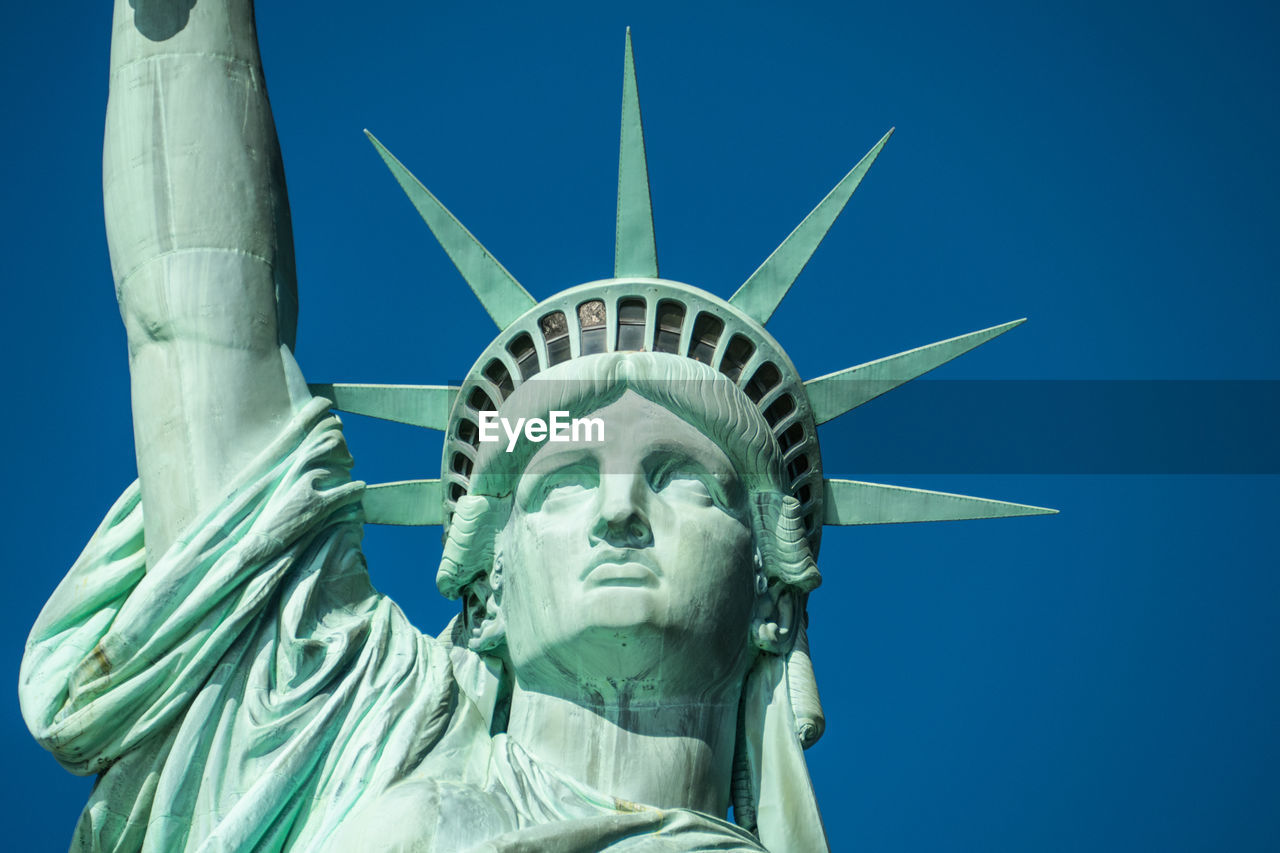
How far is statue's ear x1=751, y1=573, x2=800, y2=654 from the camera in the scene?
12578 millimetres

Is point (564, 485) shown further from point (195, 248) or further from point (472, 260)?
point (195, 248)

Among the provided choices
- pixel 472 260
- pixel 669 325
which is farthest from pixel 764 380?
pixel 472 260

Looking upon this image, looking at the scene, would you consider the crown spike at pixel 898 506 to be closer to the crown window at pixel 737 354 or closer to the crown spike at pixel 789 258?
the crown window at pixel 737 354

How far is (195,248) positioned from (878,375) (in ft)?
14.6

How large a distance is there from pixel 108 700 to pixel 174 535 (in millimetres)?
1107

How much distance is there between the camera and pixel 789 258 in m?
13.5

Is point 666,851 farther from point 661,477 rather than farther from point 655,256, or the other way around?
point 655,256

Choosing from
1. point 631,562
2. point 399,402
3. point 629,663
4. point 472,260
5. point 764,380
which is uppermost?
point 472,260

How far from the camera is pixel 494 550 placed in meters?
13.0

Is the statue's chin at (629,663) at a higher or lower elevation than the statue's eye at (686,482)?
lower

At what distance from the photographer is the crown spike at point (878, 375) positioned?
13375 mm

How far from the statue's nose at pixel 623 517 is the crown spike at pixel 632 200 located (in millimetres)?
1813

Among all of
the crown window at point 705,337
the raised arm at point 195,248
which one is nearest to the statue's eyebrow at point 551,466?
the crown window at point 705,337

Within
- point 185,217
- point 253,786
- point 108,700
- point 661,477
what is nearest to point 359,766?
point 253,786
